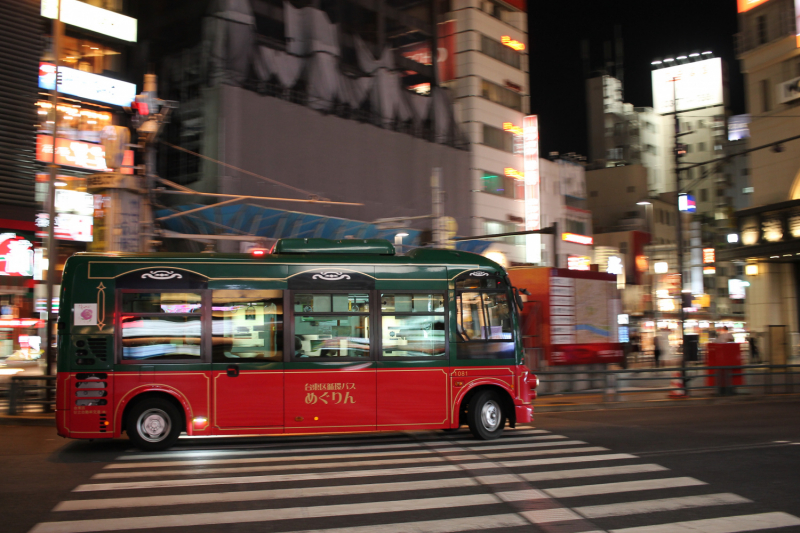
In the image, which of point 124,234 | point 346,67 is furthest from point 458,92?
point 124,234

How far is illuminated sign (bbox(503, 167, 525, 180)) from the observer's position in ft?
169

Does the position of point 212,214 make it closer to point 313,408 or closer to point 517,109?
point 313,408

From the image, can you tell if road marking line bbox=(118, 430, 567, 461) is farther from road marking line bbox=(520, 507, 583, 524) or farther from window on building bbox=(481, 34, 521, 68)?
window on building bbox=(481, 34, 521, 68)

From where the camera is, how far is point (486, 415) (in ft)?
38.7

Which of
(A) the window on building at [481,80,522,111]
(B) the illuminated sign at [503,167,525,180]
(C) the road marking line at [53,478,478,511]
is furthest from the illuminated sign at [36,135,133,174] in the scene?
(B) the illuminated sign at [503,167,525,180]

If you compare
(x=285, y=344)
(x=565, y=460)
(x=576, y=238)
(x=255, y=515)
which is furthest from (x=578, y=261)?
(x=255, y=515)

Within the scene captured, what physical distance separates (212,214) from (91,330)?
20.9 m

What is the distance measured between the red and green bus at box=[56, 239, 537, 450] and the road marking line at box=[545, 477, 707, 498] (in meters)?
3.72

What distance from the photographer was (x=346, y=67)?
43281 millimetres

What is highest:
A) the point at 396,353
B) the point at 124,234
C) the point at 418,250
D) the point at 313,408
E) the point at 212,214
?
the point at 212,214

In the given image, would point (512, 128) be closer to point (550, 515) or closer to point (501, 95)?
point (501, 95)

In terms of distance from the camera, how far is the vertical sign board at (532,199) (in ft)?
167

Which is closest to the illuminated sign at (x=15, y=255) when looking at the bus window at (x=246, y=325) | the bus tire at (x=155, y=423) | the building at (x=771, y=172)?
the bus tire at (x=155, y=423)

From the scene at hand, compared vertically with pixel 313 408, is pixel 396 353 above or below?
above
